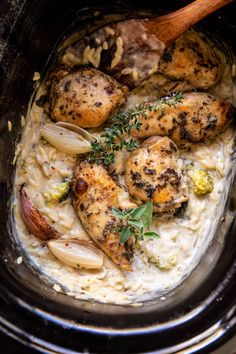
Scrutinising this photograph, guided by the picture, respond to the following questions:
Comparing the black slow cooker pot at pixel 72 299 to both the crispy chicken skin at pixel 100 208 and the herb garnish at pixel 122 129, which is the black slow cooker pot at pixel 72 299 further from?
the herb garnish at pixel 122 129

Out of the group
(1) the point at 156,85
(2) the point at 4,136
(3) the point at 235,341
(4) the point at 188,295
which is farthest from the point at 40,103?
(3) the point at 235,341

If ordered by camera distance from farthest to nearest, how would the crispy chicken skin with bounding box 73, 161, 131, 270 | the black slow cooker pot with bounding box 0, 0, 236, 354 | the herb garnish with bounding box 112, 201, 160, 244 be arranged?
the crispy chicken skin with bounding box 73, 161, 131, 270
the herb garnish with bounding box 112, 201, 160, 244
the black slow cooker pot with bounding box 0, 0, 236, 354

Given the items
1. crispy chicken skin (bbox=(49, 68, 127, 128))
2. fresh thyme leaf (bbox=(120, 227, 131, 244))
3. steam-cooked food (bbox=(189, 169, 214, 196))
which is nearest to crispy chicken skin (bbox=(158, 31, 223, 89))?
crispy chicken skin (bbox=(49, 68, 127, 128))

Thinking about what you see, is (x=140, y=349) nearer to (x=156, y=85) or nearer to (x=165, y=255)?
(x=165, y=255)

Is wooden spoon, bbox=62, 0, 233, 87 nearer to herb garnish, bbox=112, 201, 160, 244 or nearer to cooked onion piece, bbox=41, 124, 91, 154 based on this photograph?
cooked onion piece, bbox=41, 124, 91, 154

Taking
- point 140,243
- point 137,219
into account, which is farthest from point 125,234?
point 140,243


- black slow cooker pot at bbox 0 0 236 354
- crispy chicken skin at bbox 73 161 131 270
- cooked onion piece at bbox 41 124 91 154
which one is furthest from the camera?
cooked onion piece at bbox 41 124 91 154
